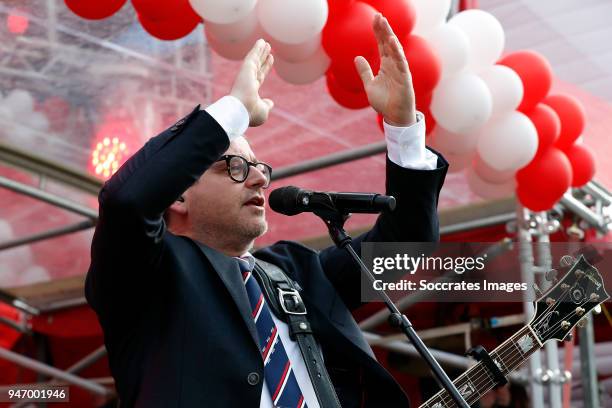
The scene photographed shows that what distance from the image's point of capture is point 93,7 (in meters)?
3.29

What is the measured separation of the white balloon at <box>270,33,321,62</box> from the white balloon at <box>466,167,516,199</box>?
1.03 metres

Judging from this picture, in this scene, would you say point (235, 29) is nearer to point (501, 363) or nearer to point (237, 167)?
point (237, 167)

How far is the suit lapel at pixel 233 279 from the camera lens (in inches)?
75.9

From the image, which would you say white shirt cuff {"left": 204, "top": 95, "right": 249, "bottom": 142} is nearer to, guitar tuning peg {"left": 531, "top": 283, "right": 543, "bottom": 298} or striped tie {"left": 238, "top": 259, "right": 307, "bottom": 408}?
striped tie {"left": 238, "top": 259, "right": 307, "bottom": 408}

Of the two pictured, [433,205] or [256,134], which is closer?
[433,205]

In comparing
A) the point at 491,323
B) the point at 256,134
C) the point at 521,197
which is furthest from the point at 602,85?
the point at 256,134

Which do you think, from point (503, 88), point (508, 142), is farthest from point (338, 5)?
point (508, 142)

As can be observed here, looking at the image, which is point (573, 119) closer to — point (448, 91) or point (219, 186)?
point (448, 91)

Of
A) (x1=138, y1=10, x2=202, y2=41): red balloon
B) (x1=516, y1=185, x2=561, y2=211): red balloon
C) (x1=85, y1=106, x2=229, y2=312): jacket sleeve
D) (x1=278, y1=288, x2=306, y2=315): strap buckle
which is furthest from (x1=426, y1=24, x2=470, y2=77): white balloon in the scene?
(x1=85, y1=106, x2=229, y2=312): jacket sleeve

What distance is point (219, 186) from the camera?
2.13 meters

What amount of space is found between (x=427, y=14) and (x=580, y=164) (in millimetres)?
1090

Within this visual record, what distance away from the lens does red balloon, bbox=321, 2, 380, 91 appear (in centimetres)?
342

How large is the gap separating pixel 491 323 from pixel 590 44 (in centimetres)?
153

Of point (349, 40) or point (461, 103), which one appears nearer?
point (349, 40)
